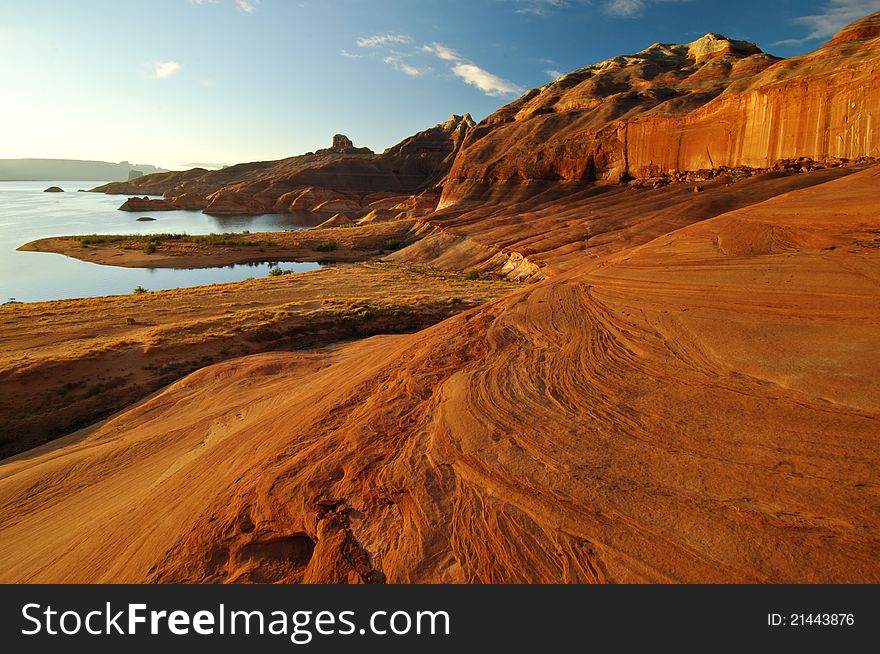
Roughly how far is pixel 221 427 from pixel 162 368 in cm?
719

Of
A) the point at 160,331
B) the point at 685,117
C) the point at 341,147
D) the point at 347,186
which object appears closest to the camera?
the point at 160,331

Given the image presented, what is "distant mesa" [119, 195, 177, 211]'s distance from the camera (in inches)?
3258

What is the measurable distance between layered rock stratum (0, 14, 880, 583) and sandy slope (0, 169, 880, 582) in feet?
0.09

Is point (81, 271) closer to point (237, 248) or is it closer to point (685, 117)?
point (237, 248)

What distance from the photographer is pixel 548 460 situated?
4852mm

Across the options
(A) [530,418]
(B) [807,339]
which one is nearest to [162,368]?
(A) [530,418]

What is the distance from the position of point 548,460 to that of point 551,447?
0.82ft

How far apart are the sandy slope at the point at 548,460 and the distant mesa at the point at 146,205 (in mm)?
90709

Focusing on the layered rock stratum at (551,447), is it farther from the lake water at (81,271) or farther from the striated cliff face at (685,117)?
the lake water at (81,271)

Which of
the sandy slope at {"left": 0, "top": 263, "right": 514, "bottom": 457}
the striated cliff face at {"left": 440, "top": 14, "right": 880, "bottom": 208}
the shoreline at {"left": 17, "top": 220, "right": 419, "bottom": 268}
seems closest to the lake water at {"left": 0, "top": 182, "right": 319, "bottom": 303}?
the shoreline at {"left": 17, "top": 220, "right": 419, "bottom": 268}

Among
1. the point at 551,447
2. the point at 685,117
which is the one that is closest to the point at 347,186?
the point at 685,117

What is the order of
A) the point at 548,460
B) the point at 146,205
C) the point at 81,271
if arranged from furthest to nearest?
1. the point at 146,205
2. the point at 81,271
3. the point at 548,460

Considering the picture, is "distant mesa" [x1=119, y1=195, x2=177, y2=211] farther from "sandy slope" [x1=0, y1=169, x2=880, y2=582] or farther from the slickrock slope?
"sandy slope" [x1=0, y1=169, x2=880, y2=582]

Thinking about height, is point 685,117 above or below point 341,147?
below
